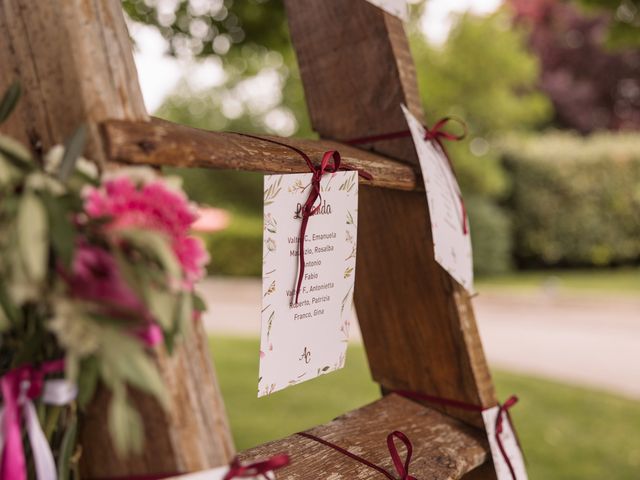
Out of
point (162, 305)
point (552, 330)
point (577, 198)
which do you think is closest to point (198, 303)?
point (162, 305)

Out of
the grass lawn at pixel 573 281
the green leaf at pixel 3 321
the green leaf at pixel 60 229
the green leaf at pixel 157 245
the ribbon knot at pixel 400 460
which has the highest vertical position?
the green leaf at pixel 60 229

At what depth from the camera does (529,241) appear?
426 inches

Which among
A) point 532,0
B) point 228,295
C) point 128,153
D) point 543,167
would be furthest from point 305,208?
point 532,0

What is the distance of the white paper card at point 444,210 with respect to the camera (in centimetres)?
102

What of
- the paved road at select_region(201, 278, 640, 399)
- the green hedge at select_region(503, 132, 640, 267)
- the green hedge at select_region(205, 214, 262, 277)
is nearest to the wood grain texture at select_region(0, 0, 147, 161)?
the paved road at select_region(201, 278, 640, 399)

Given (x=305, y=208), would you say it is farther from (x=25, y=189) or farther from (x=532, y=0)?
(x=532, y=0)

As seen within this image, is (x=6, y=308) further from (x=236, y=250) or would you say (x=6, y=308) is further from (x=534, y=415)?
(x=236, y=250)

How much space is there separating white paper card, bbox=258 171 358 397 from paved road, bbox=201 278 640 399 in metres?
4.10

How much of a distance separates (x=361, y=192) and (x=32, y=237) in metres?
0.78

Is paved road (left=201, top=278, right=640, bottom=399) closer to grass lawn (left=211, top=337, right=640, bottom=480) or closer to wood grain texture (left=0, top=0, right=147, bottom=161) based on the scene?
grass lawn (left=211, top=337, right=640, bottom=480)

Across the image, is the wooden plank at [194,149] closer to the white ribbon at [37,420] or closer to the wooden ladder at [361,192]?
the wooden ladder at [361,192]

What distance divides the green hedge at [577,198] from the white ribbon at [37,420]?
10758 mm

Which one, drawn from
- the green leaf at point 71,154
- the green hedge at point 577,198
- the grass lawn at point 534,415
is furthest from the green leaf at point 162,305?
the green hedge at point 577,198

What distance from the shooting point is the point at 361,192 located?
3.93ft
